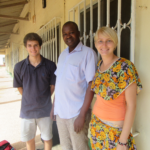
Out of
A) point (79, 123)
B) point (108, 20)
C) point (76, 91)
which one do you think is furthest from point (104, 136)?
point (108, 20)

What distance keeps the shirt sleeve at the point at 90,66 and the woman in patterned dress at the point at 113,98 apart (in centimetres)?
6

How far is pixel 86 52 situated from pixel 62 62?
302 mm

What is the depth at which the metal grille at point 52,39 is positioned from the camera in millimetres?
2760

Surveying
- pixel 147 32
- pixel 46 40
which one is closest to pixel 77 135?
pixel 147 32

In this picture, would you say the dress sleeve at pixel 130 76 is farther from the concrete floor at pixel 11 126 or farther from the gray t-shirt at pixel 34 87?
the concrete floor at pixel 11 126

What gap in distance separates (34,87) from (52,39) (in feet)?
5.69

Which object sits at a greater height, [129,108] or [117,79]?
[117,79]

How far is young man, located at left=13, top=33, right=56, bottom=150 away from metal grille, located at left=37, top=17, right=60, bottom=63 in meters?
1.24

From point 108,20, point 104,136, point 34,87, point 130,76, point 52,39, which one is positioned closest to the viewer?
point 130,76

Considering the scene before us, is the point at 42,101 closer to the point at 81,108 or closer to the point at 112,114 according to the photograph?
the point at 81,108

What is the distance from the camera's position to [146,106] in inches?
44.6

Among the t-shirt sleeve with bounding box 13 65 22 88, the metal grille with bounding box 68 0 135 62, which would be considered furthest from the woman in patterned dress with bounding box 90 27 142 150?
the t-shirt sleeve with bounding box 13 65 22 88

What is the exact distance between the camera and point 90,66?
1.14 metres

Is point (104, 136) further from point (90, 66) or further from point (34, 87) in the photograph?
point (34, 87)
